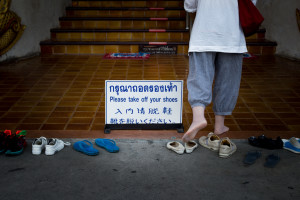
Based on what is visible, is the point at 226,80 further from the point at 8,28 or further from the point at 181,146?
the point at 8,28

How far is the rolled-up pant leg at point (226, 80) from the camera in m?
2.66

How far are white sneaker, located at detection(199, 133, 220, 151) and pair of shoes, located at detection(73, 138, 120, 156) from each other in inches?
27.0

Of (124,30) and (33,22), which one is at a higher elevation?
(33,22)

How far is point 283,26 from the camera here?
6.25 metres

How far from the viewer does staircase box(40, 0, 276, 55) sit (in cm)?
642

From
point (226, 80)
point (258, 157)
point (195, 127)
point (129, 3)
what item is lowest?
point (258, 157)

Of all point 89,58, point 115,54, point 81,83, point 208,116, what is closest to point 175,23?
point 115,54

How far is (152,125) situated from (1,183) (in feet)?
4.32

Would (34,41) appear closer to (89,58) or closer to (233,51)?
(89,58)

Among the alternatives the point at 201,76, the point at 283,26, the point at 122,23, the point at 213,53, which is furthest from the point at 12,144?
the point at 283,26

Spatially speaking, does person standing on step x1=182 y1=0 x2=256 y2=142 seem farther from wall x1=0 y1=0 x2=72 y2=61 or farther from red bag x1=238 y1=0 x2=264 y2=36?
wall x1=0 y1=0 x2=72 y2=61

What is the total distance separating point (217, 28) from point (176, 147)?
94 centimetres

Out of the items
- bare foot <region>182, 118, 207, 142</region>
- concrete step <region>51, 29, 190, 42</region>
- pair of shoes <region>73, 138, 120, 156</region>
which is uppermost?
concrete step <region>51, 29, 190, 42</region>

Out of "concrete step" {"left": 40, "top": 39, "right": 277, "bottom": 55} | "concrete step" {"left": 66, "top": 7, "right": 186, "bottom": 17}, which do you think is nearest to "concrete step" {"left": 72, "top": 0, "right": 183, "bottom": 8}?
"concrete step" {"left": 66, "top": 7, "right": 186, "bottom": 17}
